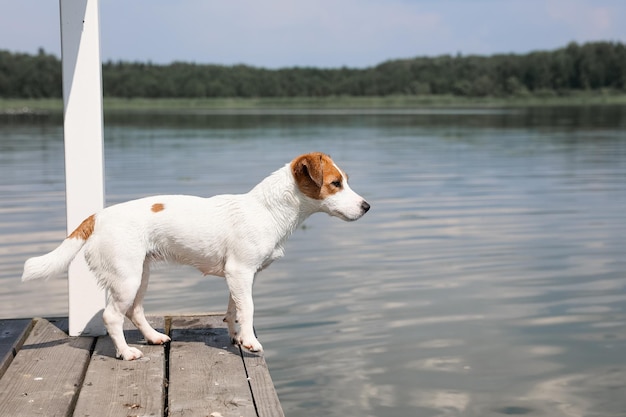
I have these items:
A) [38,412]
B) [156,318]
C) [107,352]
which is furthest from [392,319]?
[38,412]

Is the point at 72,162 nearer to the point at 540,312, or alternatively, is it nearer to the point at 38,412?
the point at 38,412

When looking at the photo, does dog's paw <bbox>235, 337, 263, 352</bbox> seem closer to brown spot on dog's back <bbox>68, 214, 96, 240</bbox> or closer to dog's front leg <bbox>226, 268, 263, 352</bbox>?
dog's front leg <bbox>226, 268, 263, 352</bbox>

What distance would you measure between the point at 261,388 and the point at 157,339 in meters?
1.10

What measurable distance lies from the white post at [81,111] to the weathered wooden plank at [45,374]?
0.47 meters

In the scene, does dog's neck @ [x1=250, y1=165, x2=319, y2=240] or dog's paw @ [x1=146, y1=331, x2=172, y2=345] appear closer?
dog's neck @ [x1=250, y1=165, x2=319, y2=240]

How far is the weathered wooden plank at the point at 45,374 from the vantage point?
4.47 metres

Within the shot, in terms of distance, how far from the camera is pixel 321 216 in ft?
45.5

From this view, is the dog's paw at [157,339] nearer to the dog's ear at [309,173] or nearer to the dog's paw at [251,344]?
the dog's paw at [251,344]

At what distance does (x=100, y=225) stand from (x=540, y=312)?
4352 millimetres

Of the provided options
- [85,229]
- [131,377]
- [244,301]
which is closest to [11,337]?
[85,229]

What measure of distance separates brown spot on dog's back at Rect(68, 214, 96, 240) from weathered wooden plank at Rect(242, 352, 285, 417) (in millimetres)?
1161

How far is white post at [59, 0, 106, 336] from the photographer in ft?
18.1

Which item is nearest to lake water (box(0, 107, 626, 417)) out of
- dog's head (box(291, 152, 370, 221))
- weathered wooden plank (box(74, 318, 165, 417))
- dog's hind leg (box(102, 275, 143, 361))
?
weathered wooden plank (box(74, 318, 165, 417))

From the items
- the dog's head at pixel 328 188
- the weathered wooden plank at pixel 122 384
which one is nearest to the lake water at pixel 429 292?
the weathered wooden plank at pixel 122 384
